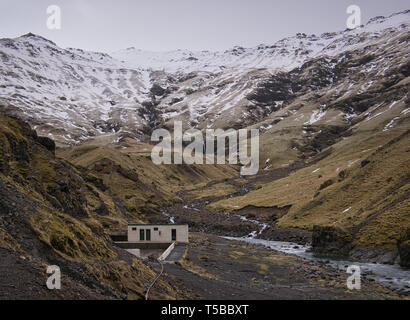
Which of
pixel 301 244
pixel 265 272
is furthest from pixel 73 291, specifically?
pixel 301 244

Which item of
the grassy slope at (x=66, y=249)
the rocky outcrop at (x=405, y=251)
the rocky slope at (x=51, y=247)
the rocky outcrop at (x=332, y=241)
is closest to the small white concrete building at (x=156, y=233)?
the rocky slope at (x=51, y=247)

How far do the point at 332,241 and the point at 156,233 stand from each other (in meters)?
29.1

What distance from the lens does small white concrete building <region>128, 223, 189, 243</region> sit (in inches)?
2503

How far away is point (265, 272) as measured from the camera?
162 ft

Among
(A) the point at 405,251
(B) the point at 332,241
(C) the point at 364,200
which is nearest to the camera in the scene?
(A) the point at 405,251

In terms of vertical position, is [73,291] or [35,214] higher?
[35,214]

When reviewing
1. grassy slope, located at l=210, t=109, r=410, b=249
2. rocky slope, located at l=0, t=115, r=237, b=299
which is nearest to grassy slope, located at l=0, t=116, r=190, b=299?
rocky slope, located at l=0, t=115, r=237, b=299

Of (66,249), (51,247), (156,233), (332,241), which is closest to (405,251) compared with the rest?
(332,241)

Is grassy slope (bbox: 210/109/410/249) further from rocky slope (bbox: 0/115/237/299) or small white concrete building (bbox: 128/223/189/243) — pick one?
rocky slope (bbox: 0/115/237/299)

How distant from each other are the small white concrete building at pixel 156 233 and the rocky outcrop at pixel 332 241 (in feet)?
73.8

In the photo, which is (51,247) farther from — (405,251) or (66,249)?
(405,251)

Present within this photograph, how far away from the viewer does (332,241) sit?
65562mm
